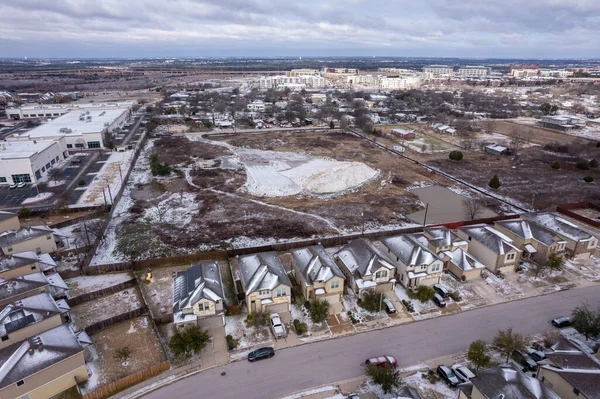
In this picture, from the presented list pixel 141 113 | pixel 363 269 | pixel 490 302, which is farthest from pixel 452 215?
pixel 141 113

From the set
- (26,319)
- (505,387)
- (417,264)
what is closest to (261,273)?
(417,264)

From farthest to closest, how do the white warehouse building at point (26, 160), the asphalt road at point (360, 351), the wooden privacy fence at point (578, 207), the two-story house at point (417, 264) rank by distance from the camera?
1. the white warehouse building at point (26, 160)
2. the wooden privacy fence at point (578, 207)
3. the two-story house at point (417, 264)
4. the asphalt road at point (360, 351)

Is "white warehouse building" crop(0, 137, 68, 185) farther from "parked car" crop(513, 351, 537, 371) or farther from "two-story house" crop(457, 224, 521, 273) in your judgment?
"parked car" crop(513, 351, 537, 371)

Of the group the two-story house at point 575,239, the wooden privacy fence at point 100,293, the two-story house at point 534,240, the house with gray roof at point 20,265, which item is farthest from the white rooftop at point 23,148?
the two-story house at point 575,239

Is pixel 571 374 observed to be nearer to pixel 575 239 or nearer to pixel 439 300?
pixel 439 300

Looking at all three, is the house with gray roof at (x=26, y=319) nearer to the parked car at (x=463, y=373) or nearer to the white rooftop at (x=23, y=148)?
the parked car at (x=463, y=373)

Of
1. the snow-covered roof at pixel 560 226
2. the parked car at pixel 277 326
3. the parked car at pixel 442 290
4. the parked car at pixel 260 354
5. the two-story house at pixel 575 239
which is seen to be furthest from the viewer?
the snow-covered roof at pixel 560 226

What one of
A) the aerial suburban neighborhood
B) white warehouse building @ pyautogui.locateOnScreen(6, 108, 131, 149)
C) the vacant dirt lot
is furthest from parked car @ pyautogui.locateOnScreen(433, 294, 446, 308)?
white warehouse building @ pyautogui.locateOnScreen(6, 108, 131, 149)
